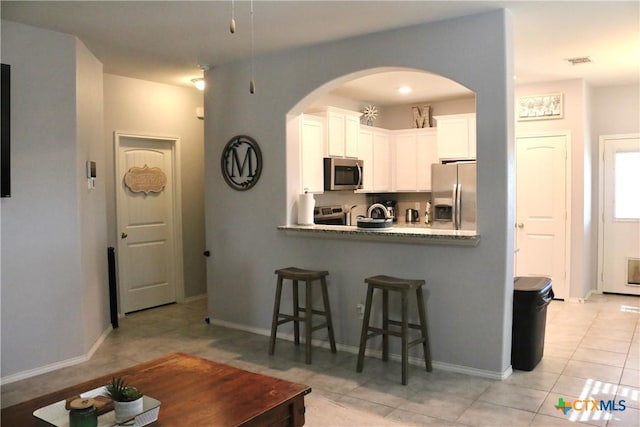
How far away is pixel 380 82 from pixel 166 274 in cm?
346

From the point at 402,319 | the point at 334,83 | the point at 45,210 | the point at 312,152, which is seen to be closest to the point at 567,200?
the point at 312,152

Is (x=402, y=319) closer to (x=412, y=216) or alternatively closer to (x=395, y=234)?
(x=395, y=234)

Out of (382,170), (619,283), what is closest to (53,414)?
(382,170)

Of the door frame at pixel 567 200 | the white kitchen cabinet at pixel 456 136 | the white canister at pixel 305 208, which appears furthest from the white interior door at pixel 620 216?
the white canister at pixel 305 208

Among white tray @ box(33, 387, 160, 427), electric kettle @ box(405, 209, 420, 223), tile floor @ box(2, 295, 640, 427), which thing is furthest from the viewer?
electric kettle @ box(405, 209, 420, 223)

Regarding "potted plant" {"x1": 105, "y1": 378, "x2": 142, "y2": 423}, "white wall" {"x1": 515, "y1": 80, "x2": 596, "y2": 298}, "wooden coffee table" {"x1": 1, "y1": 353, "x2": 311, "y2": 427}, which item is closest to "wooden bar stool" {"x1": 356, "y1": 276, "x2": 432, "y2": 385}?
"wooden coffee table" {"x1": 1, "y1": 353, "x2": 311, "y2": 427}

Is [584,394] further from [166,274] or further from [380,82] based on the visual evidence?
[166,274]

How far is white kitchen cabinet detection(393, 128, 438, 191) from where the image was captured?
22.6 feet

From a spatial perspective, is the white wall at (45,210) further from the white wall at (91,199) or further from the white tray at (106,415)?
the white tray at (106,415)

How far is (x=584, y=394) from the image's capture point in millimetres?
3379

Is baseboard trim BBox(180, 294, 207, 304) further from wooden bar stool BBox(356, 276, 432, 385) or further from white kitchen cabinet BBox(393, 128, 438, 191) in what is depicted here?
wooden bar stool BBox(356, 276, 432, 385)

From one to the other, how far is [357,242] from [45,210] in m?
2.49

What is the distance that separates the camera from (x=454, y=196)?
5773mm

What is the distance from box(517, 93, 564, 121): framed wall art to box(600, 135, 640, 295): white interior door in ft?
3.11
